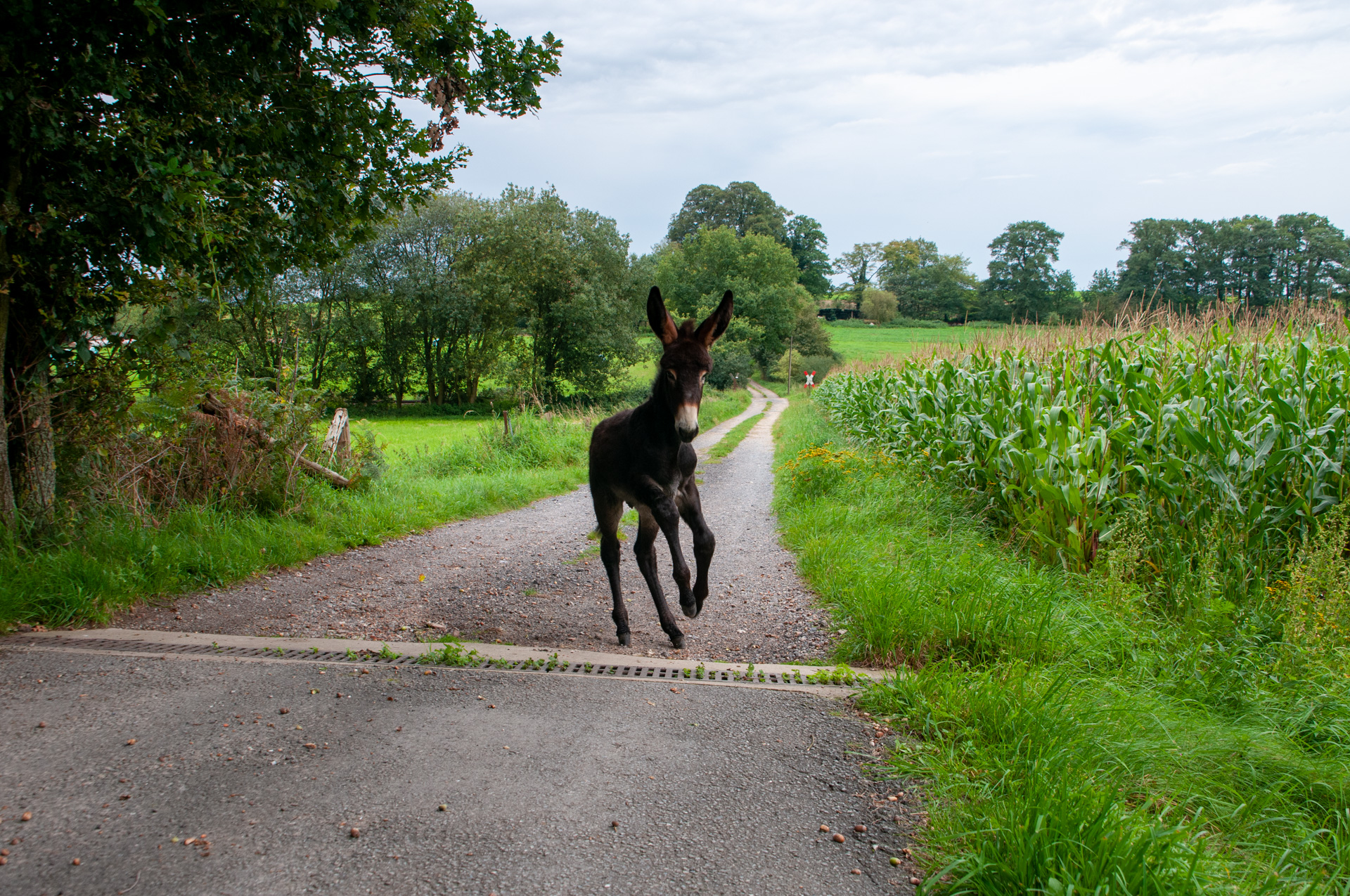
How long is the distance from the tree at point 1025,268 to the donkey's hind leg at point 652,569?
9.57 meters

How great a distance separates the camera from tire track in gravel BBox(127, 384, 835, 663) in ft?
15.7

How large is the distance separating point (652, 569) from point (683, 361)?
1541 mm

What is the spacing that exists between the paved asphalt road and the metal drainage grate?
0.70 ft

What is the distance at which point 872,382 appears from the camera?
15.4m

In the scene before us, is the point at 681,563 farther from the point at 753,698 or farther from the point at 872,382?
the point at 872,382

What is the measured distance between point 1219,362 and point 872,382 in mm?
9278

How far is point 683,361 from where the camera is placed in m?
4.24

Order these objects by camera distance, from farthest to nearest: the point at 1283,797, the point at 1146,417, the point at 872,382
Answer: the point at 872,382 → the point at 1146,417 → the point at 1283,797

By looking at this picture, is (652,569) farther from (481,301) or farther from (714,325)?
(481,301)

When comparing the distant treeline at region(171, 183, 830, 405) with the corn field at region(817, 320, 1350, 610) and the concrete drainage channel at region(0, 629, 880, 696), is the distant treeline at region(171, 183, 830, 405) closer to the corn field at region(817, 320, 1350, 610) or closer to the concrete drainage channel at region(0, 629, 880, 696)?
the corn field at region(817, 320, 1350, 610)

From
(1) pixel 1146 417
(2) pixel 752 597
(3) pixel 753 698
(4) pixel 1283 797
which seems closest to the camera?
(4) pixel 1283 797

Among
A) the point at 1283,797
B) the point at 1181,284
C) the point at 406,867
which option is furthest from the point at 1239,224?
the point at 406,867

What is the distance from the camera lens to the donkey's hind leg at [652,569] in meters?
4.63

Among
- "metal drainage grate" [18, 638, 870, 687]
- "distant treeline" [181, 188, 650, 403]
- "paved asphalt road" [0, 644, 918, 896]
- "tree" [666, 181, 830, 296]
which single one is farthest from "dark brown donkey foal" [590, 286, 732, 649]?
"tree" [666, 181, 830, 296]
